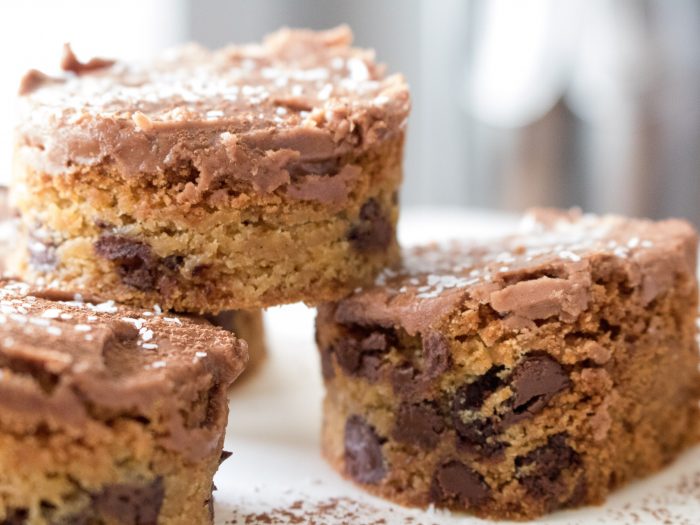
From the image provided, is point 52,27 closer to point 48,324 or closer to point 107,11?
point 107,11

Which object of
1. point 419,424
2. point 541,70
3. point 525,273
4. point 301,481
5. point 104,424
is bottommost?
Answer: point 301,481

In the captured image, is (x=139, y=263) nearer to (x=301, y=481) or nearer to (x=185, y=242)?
(x=185, y=242)

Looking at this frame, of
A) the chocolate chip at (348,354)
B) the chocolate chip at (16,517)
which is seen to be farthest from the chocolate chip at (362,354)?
the chocolate chip at (16,517)

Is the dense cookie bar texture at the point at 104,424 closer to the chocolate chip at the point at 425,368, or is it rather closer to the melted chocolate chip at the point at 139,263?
the melted chocolate chip at the point at 139,263

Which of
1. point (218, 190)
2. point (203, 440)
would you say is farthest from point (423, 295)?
point (203, 440)

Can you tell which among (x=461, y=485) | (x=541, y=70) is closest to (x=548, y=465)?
(x=461, y=485)
